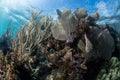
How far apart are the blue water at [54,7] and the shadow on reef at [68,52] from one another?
6566 millimetres

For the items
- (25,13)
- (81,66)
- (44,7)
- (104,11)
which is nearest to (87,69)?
(81,66)

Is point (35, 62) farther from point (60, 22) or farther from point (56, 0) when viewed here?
point (56, 0)

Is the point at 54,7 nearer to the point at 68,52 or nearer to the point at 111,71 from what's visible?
the point at 68,52

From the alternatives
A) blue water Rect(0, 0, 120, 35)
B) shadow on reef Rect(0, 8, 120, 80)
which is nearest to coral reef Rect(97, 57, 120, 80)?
shadow on reef Rect(0, 8, 120, 80)

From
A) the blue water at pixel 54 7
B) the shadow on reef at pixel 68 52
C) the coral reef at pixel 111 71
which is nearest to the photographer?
the coral reef at pixel 111 71

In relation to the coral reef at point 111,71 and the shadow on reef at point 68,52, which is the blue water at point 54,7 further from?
the coral reef at point 111,71

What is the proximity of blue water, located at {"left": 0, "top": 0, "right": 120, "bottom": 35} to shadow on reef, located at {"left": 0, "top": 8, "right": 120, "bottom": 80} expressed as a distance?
6.57 meters

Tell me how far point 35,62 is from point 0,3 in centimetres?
1707

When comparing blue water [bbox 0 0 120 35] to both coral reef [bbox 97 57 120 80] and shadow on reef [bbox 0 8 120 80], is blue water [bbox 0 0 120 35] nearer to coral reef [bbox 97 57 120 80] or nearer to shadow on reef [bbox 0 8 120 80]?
shadow on reef [bbox 0 8 120 80]

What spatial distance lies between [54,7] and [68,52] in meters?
13.2

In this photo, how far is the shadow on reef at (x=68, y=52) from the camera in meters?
5.71

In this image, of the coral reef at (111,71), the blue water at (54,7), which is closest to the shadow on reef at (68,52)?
the coral reef at (111,71)

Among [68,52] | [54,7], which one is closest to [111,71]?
[68,52]

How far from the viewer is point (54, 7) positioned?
60.8 ft
